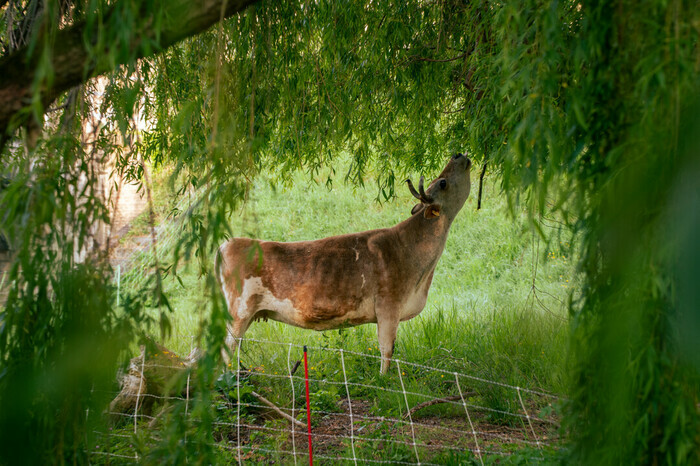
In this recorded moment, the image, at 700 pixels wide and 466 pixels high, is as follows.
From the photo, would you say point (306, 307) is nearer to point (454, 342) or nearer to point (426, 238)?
point (426, 238)

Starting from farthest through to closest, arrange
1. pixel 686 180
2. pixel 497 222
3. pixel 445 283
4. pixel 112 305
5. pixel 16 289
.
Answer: pixel 497 222
pixel 445 283
pixel 112 305
pixel 16 289
pixel 686 180

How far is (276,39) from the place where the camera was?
334 cm

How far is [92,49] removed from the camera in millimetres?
1771

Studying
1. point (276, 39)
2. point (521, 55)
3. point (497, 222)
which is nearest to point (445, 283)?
point (497, 222)

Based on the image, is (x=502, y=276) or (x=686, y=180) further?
(x=502, y=276)

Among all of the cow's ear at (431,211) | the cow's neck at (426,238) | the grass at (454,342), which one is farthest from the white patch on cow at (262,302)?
the cow's ear at (431,211)

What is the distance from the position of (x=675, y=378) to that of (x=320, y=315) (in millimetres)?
3212

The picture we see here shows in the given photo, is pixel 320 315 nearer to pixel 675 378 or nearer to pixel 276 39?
pixel 276 39

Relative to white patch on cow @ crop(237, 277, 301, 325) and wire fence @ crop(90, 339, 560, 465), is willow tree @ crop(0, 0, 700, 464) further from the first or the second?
white patch on cow @ crop(237, 277, 301, 325)

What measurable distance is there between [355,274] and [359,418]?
1088 millimetres

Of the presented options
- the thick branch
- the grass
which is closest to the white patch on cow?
the grass

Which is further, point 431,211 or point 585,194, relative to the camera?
point 431,211

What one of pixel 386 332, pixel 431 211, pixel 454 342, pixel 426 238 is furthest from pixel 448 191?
pixel 454 342

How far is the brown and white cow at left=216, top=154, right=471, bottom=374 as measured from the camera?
14.9 feet
